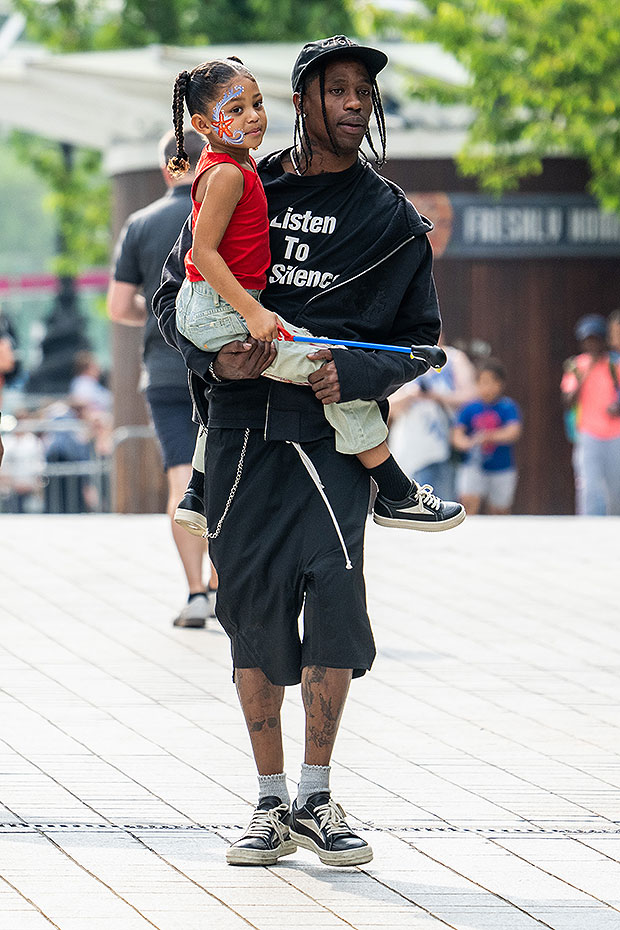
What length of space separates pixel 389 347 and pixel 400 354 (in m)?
0.06

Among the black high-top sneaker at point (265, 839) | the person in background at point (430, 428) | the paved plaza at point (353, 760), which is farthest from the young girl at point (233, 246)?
the person in background at point (430, 428)

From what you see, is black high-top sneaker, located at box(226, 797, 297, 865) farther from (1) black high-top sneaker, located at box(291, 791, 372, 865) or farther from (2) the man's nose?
(2) the man's nose

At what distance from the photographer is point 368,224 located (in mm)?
4402

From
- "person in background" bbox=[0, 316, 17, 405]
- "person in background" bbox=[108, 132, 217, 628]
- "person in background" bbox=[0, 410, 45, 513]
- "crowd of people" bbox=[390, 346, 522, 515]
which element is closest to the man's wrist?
"person in background" bbox=[108, 132, 217, 628]

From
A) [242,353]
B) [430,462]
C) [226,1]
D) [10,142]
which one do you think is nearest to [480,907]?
[242,353]

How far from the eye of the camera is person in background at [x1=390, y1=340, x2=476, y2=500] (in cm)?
1312

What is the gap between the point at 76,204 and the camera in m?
26.1

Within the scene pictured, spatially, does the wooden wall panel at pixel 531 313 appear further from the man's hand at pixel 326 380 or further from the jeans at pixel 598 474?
the man's hand at pixel 326 380

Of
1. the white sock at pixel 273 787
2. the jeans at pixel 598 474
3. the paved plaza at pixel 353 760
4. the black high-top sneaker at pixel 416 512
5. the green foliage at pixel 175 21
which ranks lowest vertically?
the paved plaza at pixel 353 760

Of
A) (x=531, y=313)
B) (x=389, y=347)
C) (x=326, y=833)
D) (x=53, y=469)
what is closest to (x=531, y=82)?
(x=531, y=313)

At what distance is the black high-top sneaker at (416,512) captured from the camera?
4625 mm

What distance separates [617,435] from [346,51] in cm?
923

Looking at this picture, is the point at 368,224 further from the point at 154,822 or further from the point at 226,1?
the point at 226,1

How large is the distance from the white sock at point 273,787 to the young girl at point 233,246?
2.75ft
